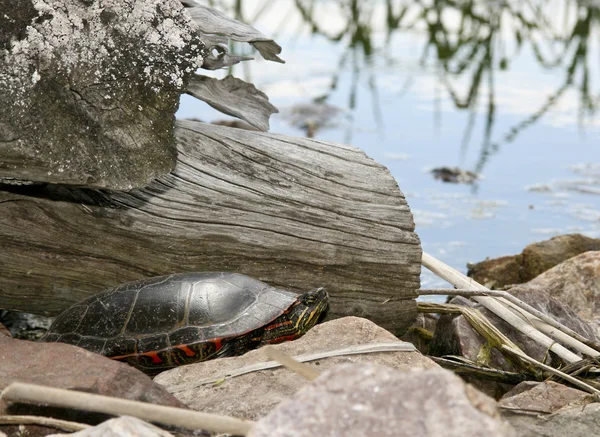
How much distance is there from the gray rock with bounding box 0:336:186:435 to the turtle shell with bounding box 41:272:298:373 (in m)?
0.41

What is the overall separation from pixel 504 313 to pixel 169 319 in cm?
145

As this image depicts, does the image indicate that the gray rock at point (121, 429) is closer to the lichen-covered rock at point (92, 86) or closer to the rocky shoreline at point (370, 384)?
the rocky shoreline at point (370, 384)

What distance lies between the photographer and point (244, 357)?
2.85m

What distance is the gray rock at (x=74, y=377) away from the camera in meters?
2.37

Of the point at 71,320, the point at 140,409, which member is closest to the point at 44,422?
the point at 140,409

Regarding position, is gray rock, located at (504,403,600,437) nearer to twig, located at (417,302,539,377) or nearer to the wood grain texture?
twig, located at (417,302,539,377)

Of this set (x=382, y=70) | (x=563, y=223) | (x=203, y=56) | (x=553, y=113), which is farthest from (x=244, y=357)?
(x=382, y=70)

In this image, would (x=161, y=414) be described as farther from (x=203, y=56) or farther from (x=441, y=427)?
(x=203, y=56)

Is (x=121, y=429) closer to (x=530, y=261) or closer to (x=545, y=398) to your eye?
(x=545, y=398)

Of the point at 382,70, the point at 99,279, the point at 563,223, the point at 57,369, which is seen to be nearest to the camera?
the point at 57,369

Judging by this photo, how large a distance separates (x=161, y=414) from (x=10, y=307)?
1879mm

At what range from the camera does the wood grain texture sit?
10.5ft

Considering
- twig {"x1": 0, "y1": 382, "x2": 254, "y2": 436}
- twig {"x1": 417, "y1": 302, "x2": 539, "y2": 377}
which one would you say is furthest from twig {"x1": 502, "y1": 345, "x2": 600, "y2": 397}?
twig {"x1": 0, "y1": 382, "x2": 254, "y2": 436}

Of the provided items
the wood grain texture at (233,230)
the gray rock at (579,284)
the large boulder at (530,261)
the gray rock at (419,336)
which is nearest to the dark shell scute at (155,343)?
the wood grain texture at (233,230)
